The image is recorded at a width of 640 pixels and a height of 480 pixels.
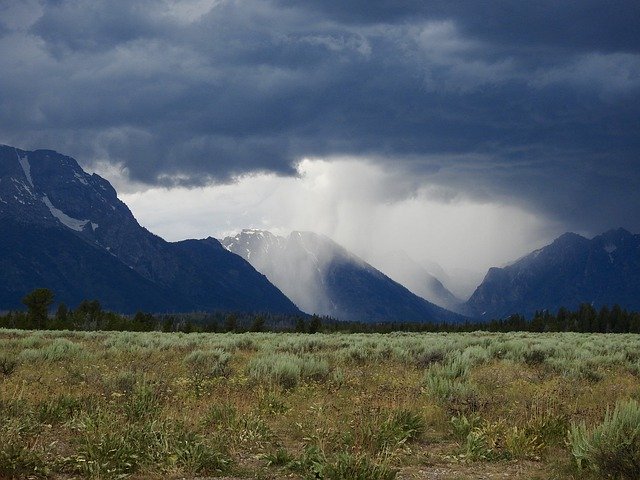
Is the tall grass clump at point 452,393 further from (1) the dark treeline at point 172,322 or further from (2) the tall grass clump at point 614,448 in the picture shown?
A: (1) the dark treeline at point 172,322

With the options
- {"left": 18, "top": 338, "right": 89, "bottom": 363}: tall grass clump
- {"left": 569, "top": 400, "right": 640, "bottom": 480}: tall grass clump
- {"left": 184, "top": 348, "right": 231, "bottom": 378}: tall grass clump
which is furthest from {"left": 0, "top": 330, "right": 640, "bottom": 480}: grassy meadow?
{"left": 18, "top": 338, "right": 89, "bottom": 363}: tall grass clump

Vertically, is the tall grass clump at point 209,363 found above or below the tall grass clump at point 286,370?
below

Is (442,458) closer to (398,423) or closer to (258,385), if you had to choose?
(398,423)

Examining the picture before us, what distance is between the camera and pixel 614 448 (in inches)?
314

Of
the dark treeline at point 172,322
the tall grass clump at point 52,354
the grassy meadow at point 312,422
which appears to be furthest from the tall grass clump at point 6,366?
the dark treeline at point 172,322

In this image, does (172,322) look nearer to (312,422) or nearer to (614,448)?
(312,422)

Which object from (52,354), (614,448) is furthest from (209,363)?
(614,448)

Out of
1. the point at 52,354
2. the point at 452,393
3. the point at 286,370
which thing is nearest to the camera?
the point at 452,393

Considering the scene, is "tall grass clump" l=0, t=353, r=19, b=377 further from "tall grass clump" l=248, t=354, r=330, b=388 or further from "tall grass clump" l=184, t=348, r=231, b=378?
"tall grass clump" l=248, t=354, r=330, b=388

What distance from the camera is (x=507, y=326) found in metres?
134

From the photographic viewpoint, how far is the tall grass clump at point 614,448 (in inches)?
308

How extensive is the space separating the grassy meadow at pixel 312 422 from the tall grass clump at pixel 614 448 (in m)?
0.02

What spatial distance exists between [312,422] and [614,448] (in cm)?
491

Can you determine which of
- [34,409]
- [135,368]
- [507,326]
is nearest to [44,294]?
[135,368]
